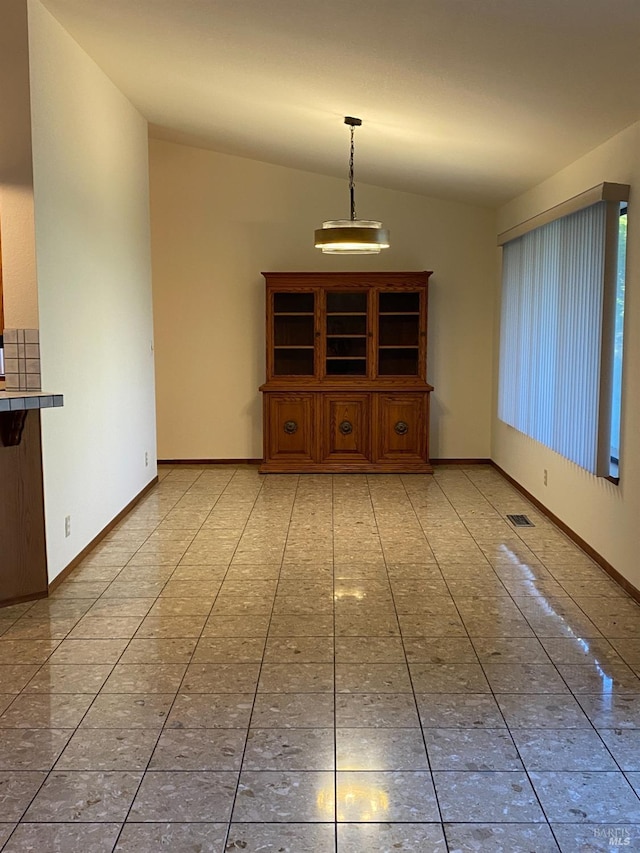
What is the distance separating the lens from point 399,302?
7.44 m

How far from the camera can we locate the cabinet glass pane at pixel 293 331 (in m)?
7.46

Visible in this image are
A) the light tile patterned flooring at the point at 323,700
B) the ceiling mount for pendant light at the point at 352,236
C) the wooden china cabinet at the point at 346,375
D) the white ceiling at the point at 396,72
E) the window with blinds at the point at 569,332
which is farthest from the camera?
the wooden china cabinet at the point at 346,375

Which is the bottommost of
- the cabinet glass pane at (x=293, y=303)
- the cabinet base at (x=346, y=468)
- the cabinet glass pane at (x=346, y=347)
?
the cabinet base at (x=346, y=468)

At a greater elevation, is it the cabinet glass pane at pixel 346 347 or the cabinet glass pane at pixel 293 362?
the cabinet glass pane at pixel 346 347

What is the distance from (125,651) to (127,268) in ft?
10.9

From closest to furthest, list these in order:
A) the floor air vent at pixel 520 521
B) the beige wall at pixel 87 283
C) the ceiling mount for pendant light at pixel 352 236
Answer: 1. the beige wall at pixel 87 283
2. the ceiling mount for pendant light at pixel 352 236
3. the floor air vent at pixel 520 521

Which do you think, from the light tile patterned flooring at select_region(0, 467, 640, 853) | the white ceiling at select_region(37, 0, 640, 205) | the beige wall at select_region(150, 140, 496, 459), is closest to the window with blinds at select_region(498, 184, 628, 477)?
the white ceiling at select_region(37, 0, 640, 205)

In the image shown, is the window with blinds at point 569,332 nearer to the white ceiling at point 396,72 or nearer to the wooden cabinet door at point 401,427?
the white ceiling at point 396,72

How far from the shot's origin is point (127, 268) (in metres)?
5.95

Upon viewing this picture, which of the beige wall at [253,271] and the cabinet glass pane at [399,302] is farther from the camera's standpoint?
the beige wall at [253,271]

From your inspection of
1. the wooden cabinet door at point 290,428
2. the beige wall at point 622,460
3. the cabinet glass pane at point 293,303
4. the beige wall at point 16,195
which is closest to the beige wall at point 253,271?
the cabinet glass pane at point 293,303

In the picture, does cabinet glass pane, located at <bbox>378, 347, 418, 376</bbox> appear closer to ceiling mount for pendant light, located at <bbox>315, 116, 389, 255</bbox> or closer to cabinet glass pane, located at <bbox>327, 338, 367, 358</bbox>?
cabinet glass pane, located at <bbox>327, 338, 367, 358</bbox>

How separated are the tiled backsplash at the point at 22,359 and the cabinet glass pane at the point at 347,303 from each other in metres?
3.75

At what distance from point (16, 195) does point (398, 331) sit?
4140 millimetres
